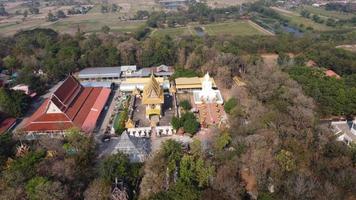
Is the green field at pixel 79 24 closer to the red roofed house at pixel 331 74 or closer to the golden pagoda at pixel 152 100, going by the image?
the red roofed house at pixel 331 74

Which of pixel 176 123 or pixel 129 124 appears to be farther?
pixel 129 124

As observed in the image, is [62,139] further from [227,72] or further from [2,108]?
[227,72]

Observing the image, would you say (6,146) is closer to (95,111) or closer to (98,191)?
(98,191)

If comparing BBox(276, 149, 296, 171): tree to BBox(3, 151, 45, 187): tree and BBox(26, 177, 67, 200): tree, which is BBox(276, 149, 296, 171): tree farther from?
BBox(3, 151, 45, 187): tree

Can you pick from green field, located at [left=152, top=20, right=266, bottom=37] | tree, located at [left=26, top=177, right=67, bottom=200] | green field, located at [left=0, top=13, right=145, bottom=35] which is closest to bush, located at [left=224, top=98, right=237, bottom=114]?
tree, located at [left=26, top=177, right=67, bottom=200]

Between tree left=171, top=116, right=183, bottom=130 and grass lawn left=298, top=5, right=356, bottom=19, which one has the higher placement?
grass lawn left=298, top=5, right=356, bottom=19

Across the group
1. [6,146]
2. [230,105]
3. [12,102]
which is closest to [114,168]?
[6,146]
